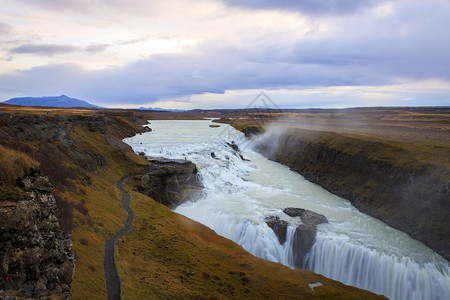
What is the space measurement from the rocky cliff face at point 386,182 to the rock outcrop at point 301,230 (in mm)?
8599

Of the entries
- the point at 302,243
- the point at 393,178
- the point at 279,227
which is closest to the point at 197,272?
the point at 279,227

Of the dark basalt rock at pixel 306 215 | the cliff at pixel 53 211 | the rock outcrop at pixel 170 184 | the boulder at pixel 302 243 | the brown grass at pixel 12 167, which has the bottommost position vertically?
the boulder at pixel 302 243

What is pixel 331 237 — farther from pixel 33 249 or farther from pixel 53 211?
pixel 33 249

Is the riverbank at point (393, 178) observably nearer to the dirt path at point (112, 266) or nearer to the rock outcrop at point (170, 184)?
the rock outcrop at point (170, 184)

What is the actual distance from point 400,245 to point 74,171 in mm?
30777

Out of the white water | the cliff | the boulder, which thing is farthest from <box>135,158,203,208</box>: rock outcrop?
the boulder

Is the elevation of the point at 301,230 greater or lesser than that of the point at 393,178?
lesser

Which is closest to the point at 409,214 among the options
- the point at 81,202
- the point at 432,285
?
the point at 432,285

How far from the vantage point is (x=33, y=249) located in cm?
780

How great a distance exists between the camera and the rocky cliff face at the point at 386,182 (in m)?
24.6

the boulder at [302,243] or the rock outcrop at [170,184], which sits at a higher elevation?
the rock outcrop at [170,184]

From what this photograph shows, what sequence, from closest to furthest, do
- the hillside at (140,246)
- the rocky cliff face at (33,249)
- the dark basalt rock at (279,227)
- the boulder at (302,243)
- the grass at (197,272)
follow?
A: the rocky cliff face at (33,249) < the hillside at (140,246) < the grass at (197,272) < the boulder at (302,243) < the dark basalt rock at (279,227)

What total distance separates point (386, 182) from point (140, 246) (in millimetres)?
30176

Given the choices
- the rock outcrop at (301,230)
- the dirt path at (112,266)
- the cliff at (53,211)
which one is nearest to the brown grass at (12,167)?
the cliff at (53,211)
